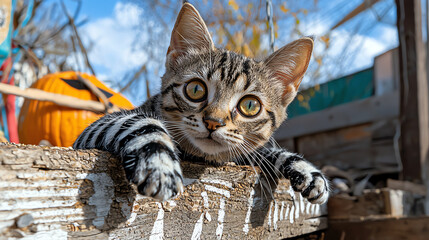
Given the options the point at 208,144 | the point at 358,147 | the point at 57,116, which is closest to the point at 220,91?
the point at 208,144

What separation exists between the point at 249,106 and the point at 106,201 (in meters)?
0.62

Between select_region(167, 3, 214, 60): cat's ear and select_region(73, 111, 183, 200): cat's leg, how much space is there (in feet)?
1.40

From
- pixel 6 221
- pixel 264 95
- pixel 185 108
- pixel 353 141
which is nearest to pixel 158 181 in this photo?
pixel 6 221

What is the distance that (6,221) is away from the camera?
0.50 metres

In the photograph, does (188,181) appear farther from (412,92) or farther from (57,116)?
(412,92)

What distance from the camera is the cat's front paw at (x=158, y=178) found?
59 centimetres

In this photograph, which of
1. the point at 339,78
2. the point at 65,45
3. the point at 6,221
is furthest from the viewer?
Result: the point at 65,45

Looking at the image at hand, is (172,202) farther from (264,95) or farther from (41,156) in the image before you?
(264,95)

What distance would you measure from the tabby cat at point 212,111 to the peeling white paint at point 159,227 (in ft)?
0.41

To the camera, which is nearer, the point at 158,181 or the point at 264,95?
the point at 158,181

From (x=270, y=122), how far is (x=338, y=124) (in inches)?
86.4

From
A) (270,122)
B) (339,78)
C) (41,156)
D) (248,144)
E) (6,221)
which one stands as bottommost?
(6,221)

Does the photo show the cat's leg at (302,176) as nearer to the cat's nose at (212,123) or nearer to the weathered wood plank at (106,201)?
the weathered wood plank at (106,201)

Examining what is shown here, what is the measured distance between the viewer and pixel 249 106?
1103 mm
